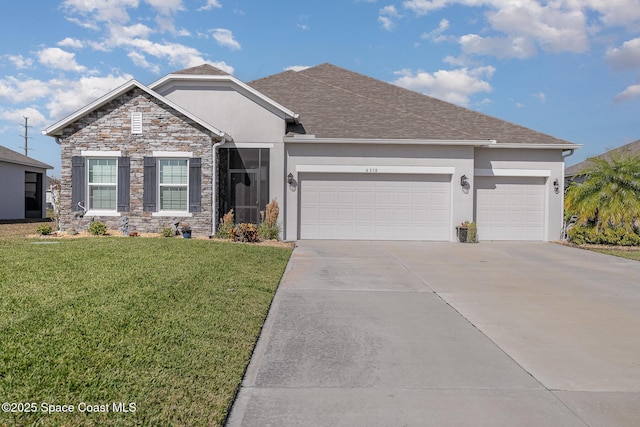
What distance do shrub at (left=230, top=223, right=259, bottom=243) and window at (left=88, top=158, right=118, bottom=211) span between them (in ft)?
13.6

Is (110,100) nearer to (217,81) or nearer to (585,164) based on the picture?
(217,81)

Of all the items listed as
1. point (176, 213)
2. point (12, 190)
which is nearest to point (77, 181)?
point (176, 213)

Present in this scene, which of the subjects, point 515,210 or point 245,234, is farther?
point 515,210

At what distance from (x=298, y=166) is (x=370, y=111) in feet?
13.9

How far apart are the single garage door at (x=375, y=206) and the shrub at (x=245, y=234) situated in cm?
250

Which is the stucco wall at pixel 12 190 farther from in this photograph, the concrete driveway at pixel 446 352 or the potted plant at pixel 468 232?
the potted plant at pixel 468 232

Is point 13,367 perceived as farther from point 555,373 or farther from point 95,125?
point 95,125

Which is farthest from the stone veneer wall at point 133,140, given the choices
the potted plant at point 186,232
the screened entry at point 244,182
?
the screened entry at point 244,182

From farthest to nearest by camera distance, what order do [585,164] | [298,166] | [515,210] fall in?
[585,164] → [515,210] → [298,166]

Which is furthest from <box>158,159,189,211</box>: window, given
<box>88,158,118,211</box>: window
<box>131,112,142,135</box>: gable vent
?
<box>88,158,118,211</box>: window

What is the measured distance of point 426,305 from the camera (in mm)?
7008

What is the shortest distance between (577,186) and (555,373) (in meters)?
13.9

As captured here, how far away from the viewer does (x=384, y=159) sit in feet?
52.6

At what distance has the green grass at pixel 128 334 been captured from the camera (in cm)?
342
